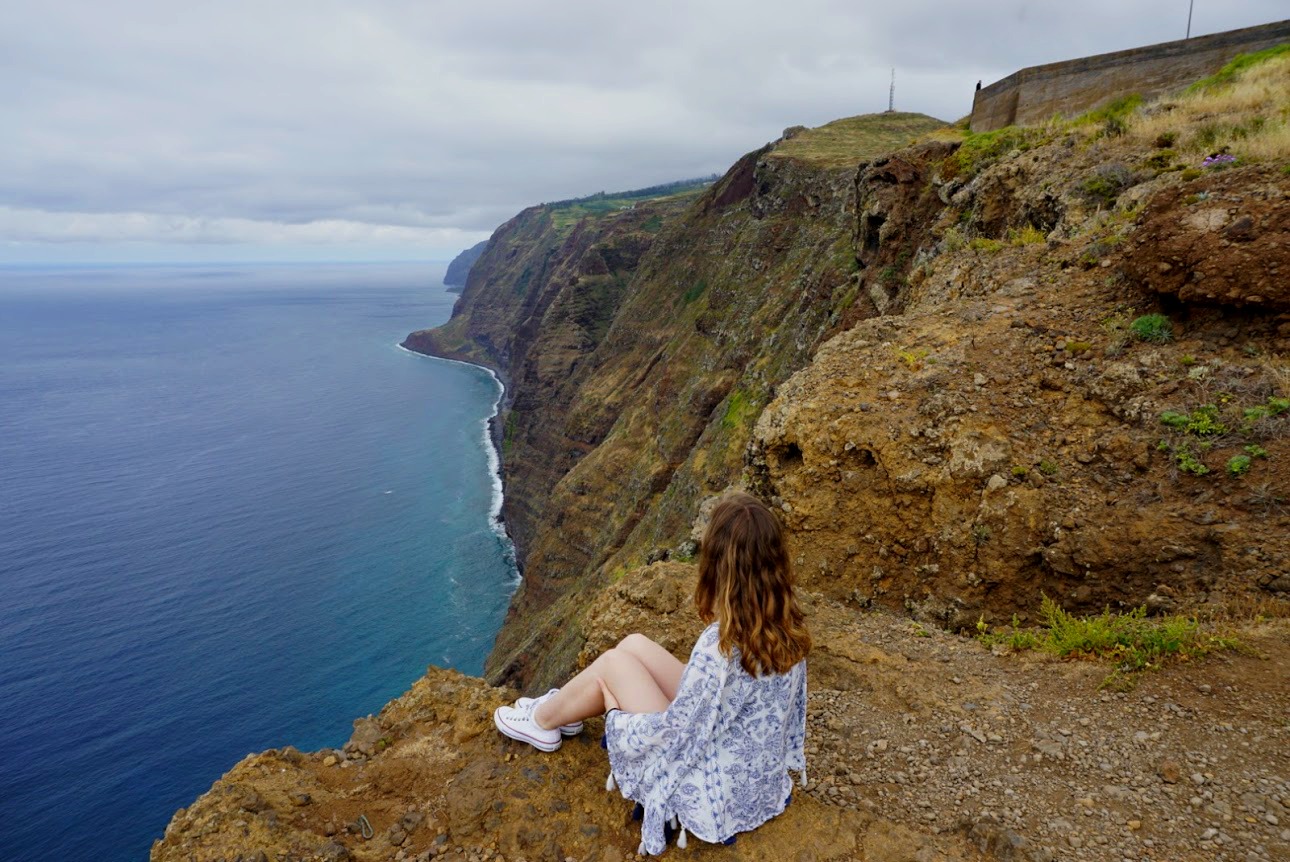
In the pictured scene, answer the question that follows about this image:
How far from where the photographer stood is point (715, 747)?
14.3 ft

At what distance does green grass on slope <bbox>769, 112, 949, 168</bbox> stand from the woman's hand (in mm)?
47659

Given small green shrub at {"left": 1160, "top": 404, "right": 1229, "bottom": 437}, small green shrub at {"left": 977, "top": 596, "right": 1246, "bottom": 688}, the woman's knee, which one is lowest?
small green shrub at {"left": 977, "top": 596, "right": 1246, "bottom": 688}

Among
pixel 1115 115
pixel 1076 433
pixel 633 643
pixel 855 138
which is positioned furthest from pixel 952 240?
pixel 855 138

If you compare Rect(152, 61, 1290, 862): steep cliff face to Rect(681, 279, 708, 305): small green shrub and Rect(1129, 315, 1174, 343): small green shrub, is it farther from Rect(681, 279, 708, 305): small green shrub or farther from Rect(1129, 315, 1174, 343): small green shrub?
Rect(681, 279, 708, 305): small green shrub

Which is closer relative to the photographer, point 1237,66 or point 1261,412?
point 1261,412

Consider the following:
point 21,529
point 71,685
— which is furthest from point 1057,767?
point 21,529

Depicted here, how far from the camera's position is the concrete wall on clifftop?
18.6 m

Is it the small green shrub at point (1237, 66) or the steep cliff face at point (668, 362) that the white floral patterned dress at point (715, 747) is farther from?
the small green shrub at point (1237, 66)

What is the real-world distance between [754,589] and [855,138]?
60.3 m

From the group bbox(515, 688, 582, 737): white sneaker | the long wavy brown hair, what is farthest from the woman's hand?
the long wavy brown hair

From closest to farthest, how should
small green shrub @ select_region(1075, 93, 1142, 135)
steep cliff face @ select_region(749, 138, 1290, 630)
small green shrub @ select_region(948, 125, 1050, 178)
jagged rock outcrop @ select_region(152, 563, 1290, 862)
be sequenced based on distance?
1. jagged rock outcrop @ select_region(152, 563, 1290, 862)
2. steep cliff face @ select_region(749, 138, 1290, 630)
3. small green shrub @ select_region(1075, 93, 1142, 135)
4. small green shrub @ select_region(948, 125, 1050, 178)

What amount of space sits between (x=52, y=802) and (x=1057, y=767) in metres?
49.5

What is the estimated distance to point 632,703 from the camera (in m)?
4.79

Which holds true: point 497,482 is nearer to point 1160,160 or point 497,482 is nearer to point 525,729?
point 1160,160
